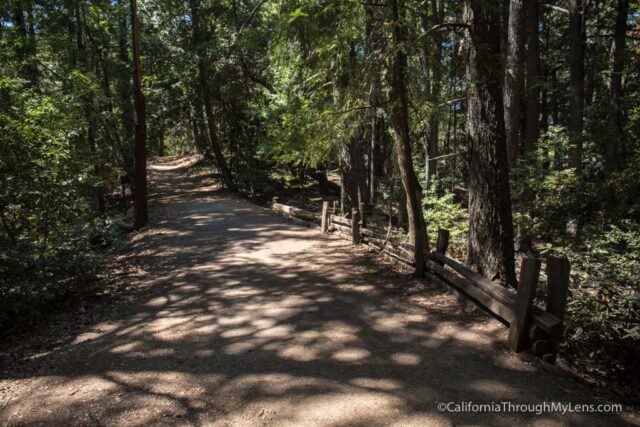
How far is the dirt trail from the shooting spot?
372 cm

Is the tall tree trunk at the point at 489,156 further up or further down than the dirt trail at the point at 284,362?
further up

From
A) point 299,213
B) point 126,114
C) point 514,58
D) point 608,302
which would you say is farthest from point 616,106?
point 126,114

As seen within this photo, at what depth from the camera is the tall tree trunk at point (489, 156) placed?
5895 millimetres

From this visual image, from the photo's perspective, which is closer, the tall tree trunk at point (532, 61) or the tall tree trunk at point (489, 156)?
the tall tree trunk at point (489, 156)

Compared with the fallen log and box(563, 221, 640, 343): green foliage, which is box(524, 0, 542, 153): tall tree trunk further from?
box(563, 221, 640, 343): green foliage

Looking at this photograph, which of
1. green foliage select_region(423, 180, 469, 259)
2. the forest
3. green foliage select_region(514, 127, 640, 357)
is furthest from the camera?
green foliage select_region(423, 180, 469, 259)

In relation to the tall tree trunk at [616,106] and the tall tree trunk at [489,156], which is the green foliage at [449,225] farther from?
the tall tree trunk at [489,156]

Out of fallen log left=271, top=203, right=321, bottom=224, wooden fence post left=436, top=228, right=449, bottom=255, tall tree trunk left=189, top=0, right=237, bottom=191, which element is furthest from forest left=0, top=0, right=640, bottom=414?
tall tree trunk left=189, top=0, right=237, bottom=191

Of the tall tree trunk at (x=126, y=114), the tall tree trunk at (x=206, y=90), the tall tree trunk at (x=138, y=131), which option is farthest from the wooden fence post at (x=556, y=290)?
the tall tree trunk at (x=126, y=114)

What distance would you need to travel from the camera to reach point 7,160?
25.4 ft

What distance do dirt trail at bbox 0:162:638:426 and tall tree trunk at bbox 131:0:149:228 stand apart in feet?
20.4

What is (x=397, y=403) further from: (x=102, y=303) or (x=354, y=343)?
(x=102, y=303)

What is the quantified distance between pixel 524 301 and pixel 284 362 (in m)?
2.69

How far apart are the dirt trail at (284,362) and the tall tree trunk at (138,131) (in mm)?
6218
